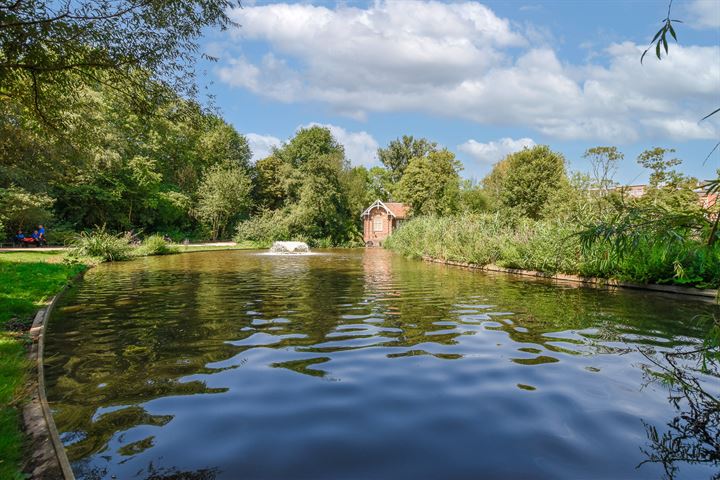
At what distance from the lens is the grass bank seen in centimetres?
1048

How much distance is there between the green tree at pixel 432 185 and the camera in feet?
140

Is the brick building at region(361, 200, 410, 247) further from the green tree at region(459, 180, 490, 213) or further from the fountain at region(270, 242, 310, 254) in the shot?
the fountain at region(270, 242, 310, 254)

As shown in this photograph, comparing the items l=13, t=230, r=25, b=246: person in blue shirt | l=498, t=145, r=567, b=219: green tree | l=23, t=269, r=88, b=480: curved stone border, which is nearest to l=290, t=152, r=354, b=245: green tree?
l=498, t=145, r=567, b=219: green tree

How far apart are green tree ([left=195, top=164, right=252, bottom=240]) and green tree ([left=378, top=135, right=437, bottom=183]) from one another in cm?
2399

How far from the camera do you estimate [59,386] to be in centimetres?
430

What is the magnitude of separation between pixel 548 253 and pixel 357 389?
12.5m

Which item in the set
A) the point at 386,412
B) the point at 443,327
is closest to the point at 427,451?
the point at 386,412

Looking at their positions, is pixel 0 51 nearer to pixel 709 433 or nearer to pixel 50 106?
pixel 50 106

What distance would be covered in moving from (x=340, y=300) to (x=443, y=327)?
3174mm

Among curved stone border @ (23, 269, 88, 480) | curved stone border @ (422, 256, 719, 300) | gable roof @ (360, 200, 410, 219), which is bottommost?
curved stone border @ (23, 269, 88, 480)

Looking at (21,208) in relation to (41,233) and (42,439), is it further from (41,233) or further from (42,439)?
(42,439)

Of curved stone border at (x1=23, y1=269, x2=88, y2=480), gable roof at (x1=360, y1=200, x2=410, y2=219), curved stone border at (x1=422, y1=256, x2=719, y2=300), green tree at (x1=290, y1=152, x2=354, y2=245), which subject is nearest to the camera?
curved stone border at (x1=23, y1=269, x2=88, y2=480)

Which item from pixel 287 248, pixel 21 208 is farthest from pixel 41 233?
pixel 287 248

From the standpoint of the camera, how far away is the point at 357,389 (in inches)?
170
